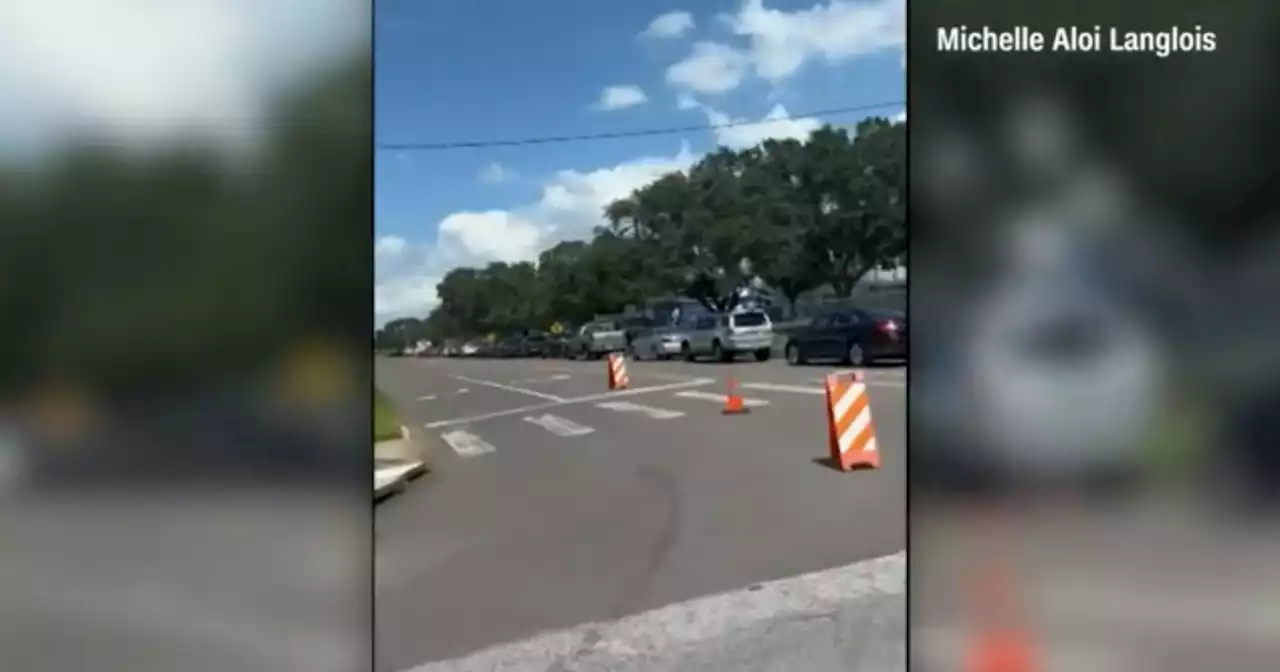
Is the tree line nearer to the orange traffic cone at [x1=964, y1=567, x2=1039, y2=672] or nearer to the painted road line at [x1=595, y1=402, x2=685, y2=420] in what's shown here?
the painted road line at [x1=595, y1=402, x2=685, y2=420]

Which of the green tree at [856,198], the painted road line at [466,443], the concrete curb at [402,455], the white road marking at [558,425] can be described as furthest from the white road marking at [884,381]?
the concrete curb at [402,455]

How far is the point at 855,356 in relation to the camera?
64.9 inches

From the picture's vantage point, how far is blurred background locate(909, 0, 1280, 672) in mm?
1599

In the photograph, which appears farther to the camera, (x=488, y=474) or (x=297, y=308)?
(x=488, y=474)

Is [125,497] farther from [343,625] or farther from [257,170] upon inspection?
[257,170]

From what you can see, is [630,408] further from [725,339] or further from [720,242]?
[720,242]

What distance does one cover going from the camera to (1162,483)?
167 cm

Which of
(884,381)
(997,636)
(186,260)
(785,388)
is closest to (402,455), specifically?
(186,260)

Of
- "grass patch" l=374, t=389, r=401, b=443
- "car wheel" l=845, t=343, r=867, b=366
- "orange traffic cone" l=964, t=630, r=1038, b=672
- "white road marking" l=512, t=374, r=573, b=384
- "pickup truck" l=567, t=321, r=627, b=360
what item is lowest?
"orange traffic cone" l=964, t=630, r=1038, b=672

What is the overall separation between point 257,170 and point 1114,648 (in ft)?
5.83

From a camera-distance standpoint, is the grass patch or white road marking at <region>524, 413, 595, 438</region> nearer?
the grass patch

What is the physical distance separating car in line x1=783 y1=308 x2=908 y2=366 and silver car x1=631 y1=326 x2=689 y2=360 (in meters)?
0.22

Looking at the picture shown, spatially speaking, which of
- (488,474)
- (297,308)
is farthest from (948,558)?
(297,308)

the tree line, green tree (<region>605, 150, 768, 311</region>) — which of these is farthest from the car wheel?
green tree (<region>605, 150, 768, 311</region>)
